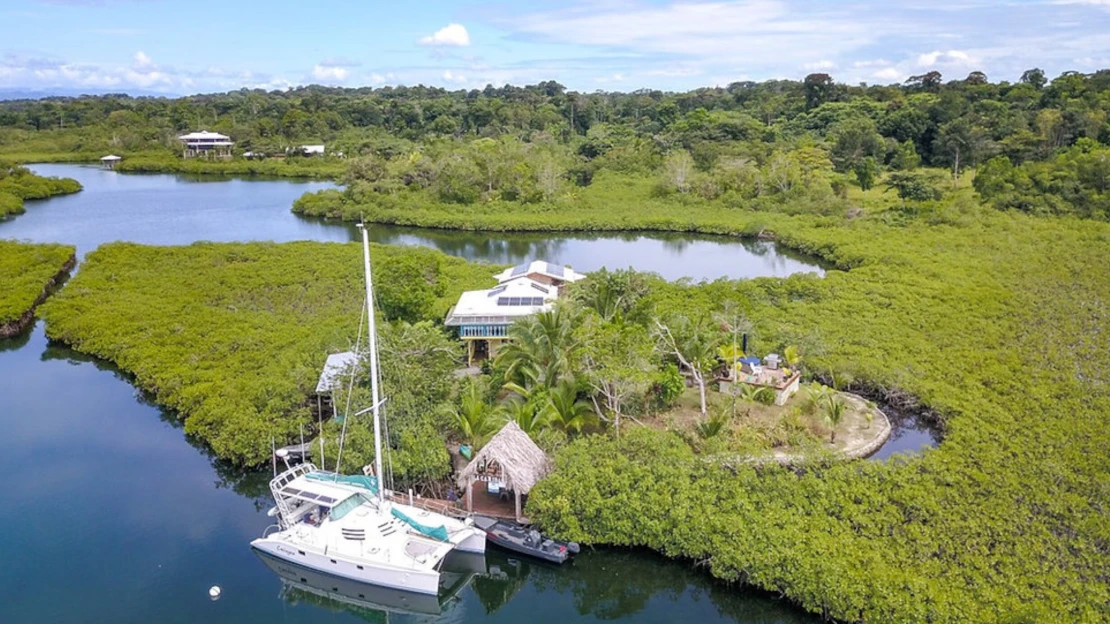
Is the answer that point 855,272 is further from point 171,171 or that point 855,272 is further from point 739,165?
point 171,171

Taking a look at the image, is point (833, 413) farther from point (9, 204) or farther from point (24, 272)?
point (9, 204)

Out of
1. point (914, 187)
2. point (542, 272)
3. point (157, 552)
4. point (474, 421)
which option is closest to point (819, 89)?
point (914, 187)

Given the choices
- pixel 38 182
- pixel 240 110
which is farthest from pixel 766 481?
pixel 240 110

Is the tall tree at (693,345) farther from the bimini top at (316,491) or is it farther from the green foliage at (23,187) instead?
the green foliage at (23,187)

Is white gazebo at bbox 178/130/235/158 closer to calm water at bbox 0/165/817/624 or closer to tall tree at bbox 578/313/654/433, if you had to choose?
calm water at bbox 0/165/817/624

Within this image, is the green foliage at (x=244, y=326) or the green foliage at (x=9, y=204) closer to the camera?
the green foliage at (x=244, y=326)

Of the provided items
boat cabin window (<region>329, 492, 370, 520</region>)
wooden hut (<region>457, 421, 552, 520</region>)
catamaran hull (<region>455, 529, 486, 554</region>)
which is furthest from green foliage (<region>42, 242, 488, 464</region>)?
catamaran hull (<region>455, 529, 486, 554</region>)

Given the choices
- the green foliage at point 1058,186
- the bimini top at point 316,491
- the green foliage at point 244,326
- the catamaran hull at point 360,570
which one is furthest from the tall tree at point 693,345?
the green foliage at point 1058,186
